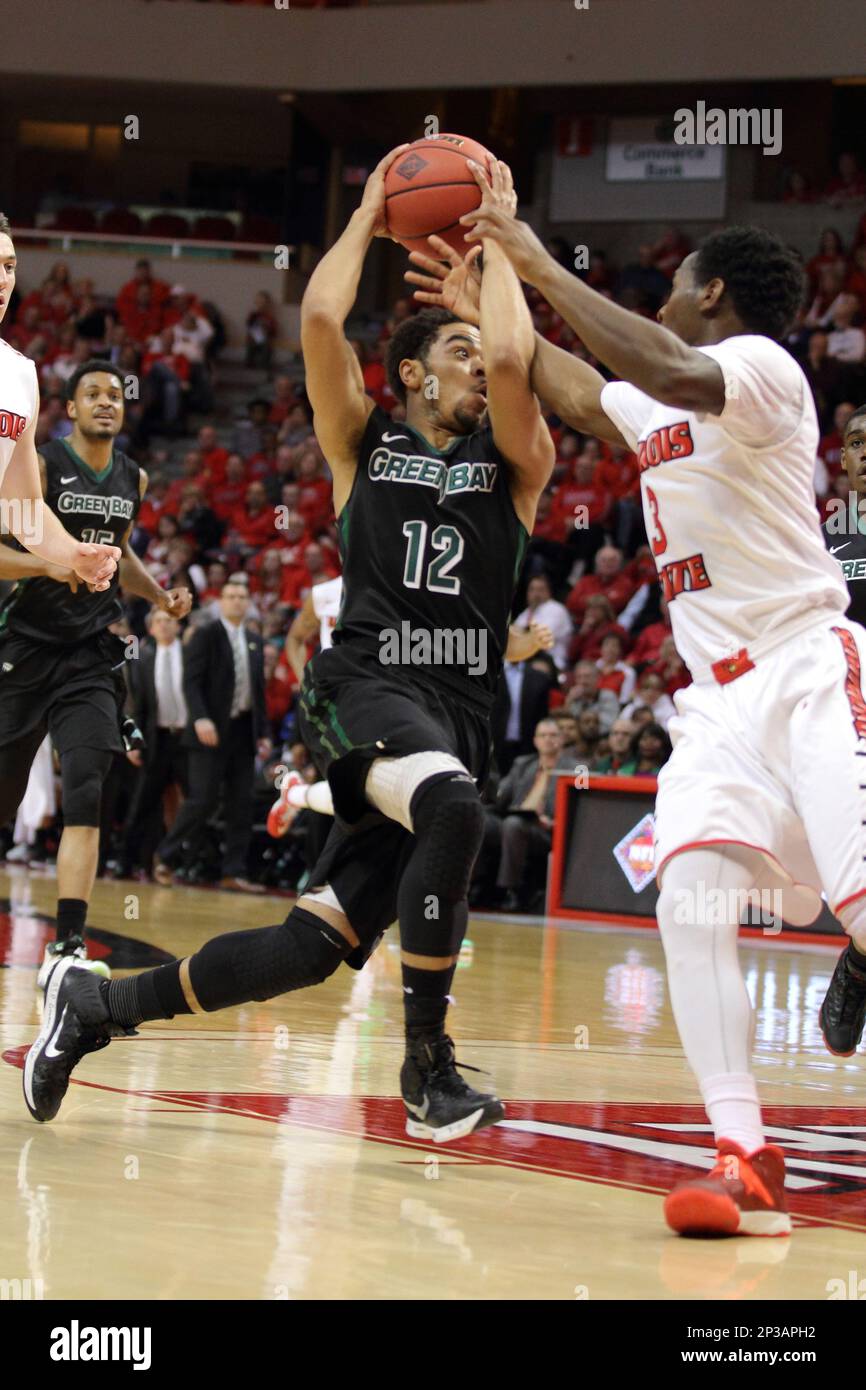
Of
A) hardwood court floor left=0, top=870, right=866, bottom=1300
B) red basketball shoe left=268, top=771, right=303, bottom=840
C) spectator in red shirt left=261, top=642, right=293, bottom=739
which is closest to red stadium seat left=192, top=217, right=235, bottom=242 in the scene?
spectator in red shirt left=261, top=642, right=293, bottom=739

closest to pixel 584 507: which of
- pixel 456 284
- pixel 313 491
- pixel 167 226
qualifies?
pixel 313 491

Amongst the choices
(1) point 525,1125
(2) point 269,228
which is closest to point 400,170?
(1) point 525,1125

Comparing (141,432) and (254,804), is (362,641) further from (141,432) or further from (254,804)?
(141,432)

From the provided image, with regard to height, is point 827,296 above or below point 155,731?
above

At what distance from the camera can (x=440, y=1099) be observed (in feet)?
13.0

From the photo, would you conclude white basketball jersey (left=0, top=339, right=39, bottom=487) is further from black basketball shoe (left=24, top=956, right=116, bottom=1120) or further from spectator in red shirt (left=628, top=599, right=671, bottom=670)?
spectator in red shirt (left=628, top=599, right=671, bottom=670)

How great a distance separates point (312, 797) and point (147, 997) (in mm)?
4413

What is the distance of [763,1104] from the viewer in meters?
5.08

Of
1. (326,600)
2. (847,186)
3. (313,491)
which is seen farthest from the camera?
(847,186)

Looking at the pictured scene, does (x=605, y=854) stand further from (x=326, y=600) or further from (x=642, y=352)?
(x=642, y=352)

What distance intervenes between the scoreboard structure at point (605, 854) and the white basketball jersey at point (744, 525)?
25.5 feet

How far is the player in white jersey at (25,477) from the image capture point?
5004mm

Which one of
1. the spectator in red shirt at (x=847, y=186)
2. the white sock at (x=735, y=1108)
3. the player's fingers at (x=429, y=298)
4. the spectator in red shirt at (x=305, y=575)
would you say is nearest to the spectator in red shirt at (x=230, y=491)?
the spectator in red shirt at (x=305, y=575)

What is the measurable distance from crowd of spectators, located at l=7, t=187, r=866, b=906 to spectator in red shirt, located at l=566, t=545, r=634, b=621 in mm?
17
